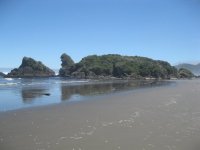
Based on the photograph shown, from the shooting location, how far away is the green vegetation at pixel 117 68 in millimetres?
81312

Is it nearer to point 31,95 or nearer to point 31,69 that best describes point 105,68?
point 31,69

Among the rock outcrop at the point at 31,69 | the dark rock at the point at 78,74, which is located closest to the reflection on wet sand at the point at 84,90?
the dark rock at the point at 78,74

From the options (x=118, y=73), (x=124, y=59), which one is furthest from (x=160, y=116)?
(x=124, y=59)

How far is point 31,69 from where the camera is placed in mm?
93750

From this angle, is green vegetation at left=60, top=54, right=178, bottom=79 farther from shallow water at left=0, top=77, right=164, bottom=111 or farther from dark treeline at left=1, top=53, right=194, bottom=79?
shallow water at left=0, top=77, right=164, bottom=111

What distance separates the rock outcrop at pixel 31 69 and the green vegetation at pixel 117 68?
214 inches

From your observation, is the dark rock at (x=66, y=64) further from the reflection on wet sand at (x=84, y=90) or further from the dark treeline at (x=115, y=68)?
the reflection on wet sand at (x=84, y=90)

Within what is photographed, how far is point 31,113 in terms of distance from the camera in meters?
13.7

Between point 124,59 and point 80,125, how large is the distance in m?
84.1

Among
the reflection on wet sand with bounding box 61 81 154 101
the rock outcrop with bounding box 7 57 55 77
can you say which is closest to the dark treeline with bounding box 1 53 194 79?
the rock outcrop with bounding box 7 57 55 77

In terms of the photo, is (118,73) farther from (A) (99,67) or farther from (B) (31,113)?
(B) (31,113)

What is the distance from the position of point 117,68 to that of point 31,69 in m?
26.0

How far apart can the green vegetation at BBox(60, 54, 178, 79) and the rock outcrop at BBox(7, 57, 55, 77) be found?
5435 millimetres

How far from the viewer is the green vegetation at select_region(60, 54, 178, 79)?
267 feet
